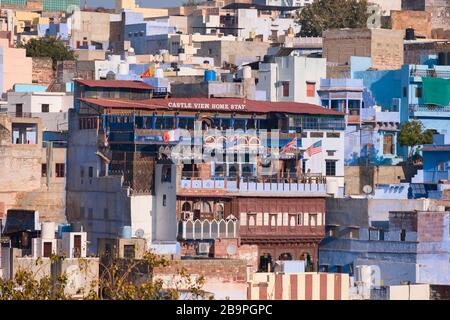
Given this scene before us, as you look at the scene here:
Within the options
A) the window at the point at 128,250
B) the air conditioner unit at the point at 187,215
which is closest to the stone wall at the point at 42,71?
the air conditioner unit at the point at 187,215

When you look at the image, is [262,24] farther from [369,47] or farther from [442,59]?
[442,59]

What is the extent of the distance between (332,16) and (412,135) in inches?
994

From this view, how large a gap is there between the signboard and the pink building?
47.8 ft

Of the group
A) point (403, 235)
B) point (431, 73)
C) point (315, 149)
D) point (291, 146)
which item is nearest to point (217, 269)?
point (403, 235)

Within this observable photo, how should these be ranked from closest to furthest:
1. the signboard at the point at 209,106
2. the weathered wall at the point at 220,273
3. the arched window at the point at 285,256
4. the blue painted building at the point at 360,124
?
1. the weathered wall at the point at 220,273
2. the arched window at the point at 285,256
3. the signboard at the point at 209,106
4. the blue painted building at the point at 360,124

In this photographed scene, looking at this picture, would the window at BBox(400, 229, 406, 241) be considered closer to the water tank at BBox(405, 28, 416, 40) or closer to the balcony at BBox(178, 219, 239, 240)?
the balcony at BBox(178, 219, 239, 240)

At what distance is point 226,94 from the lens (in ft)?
179

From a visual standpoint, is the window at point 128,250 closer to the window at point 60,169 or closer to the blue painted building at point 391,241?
the blue painted building at point 391,241

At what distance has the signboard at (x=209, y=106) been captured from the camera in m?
49.7

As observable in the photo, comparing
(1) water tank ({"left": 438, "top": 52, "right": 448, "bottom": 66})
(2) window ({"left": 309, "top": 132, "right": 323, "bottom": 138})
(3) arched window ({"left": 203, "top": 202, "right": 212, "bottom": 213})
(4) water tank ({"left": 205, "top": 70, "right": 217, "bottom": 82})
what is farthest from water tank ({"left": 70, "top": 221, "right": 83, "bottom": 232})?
(1) water tank ({"left": 438, "top": 52, "right": 448, "bottom": 66})

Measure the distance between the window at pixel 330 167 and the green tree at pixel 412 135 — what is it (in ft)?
12.0

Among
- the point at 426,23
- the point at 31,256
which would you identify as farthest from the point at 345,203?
the point at 426,23

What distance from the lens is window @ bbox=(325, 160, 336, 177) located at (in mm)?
52438
